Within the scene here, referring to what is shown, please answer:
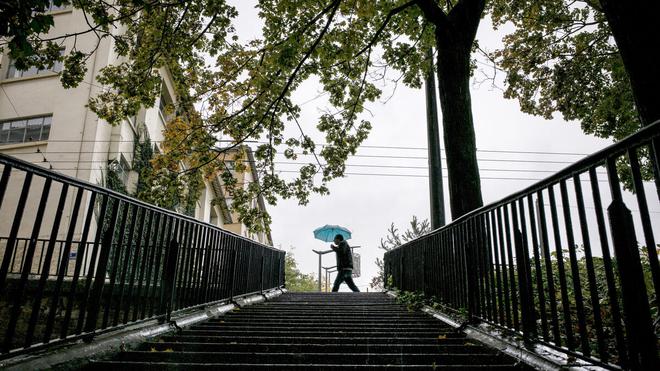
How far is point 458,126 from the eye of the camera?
25.3 feet

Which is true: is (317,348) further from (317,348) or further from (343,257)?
(343,257)

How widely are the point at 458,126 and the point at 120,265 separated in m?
6.20

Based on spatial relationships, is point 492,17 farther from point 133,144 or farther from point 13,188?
point 13,188

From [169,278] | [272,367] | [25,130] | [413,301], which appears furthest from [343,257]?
[25,130]

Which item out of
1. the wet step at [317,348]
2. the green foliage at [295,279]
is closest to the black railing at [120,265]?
the wet step at [317,348]

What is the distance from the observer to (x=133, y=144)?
15.9 meters

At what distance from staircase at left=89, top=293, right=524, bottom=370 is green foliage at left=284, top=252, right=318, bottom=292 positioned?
40285 mm

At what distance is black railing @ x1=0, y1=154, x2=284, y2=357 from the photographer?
2.69m

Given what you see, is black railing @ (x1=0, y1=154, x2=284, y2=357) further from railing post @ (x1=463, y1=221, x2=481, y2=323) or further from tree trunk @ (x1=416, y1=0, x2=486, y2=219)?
tree trunk @ (x1=416, y1=0, x2=486, y2=219)

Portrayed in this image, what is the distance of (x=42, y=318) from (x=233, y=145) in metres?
5.56

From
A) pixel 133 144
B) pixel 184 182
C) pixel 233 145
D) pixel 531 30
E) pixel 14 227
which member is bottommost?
pixel 14 227

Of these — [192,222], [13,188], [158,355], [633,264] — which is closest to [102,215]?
[158,355]

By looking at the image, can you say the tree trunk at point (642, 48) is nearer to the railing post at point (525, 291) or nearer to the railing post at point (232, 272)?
→ the railing post at point (525, 291)

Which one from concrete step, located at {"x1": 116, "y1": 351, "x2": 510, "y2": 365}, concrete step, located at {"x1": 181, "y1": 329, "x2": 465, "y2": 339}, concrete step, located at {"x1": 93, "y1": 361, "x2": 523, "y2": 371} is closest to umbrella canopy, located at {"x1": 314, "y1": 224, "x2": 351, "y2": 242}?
concrete step, located at {"x1": 181, "y1": 329, "x2": 465, "y2": 339}
